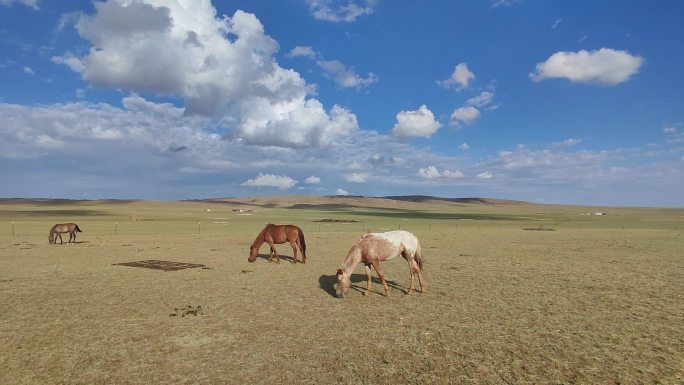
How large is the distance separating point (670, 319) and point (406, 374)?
8335 mm

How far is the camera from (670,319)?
11.5m

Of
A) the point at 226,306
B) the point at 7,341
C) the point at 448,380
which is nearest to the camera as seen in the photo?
the point at 448,380

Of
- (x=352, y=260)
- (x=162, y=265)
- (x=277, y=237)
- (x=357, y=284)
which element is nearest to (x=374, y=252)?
(x=352, y=260)

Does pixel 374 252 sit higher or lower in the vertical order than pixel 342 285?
higher

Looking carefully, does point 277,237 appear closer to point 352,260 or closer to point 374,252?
point 352,260

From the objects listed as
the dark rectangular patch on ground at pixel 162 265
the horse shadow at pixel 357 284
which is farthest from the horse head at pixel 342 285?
the dark rectangular patch on ground at pixel 162 265

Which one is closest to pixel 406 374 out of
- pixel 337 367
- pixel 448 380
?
pixel 448 380

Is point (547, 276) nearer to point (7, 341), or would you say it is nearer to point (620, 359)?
point (620, 359)

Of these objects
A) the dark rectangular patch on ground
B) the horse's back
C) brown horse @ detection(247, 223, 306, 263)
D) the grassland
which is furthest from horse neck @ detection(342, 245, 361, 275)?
the dark rectangular patch on ground

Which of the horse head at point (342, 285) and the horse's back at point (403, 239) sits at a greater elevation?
the horse's back at point (403, 239)

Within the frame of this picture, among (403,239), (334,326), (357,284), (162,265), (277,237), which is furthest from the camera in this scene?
(277,237)

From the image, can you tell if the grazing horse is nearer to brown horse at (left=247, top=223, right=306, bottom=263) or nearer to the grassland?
the grassland

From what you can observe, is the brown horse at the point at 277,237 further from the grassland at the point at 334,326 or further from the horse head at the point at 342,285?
the horse head at the point at 342,285

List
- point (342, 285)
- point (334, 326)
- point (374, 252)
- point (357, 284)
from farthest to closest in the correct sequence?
point (357, 284) < point (374, 252) < point (342, 285) < point (334, 326)
